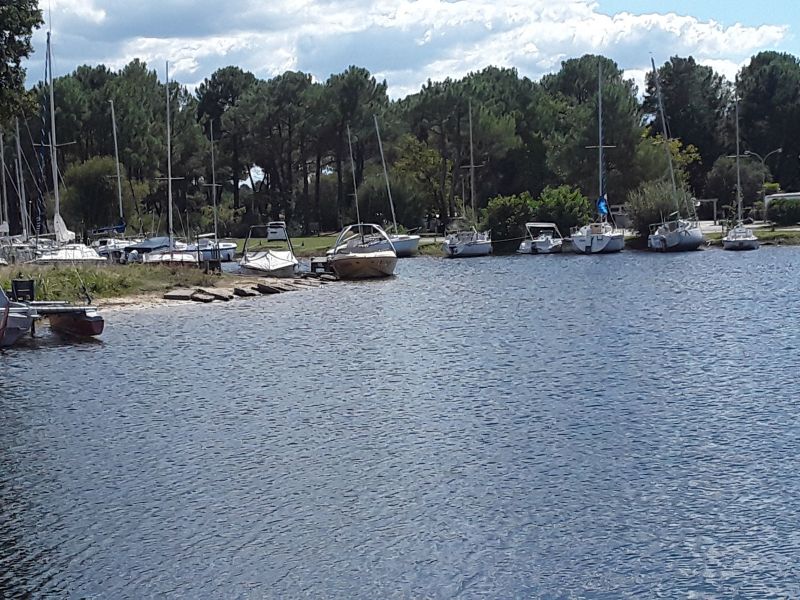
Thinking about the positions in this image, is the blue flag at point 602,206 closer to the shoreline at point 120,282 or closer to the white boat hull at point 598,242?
→ the white boat hull at point 598,242

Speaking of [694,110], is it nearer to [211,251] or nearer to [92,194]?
[92,194]

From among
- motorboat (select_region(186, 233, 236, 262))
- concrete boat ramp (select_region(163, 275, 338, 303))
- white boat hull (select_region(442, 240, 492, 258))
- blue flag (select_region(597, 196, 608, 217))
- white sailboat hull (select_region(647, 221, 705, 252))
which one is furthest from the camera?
white boat hull (select_region(442, 240, 492, 258))

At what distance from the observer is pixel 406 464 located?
2012cm

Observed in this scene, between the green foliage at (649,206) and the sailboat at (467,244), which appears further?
the sailboat at (467,244)

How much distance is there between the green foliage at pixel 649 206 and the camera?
87.6m

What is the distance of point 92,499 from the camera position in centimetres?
1823

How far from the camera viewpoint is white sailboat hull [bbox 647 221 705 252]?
8369 centimetres

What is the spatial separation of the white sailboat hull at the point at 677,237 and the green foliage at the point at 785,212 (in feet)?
41.8

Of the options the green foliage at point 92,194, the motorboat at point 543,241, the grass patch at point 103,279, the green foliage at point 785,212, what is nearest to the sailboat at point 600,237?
the motorboat at point 543,241

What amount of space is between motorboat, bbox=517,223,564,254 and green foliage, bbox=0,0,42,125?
169 ft

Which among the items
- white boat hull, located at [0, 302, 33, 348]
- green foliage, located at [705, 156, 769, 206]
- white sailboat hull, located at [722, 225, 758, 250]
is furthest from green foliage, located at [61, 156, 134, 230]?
green foliage, located at [705, 156, 769, 206]

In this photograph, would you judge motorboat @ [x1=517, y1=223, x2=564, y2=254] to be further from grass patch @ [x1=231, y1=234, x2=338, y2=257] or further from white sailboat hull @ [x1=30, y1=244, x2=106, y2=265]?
white sailboat hull @ [x1=30, y1=244, x2=106, y2=265]

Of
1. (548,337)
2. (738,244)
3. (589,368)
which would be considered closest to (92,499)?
(589,368)

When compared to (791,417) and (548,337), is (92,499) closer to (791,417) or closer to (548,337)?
(791,417)
